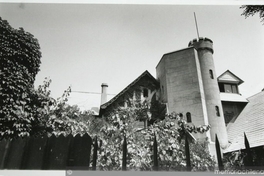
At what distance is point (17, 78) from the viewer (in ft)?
24.9

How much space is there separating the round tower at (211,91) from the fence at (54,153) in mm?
12493

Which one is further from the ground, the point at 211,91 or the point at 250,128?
the point at 211,91

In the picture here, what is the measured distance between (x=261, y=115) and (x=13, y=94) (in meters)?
13.2

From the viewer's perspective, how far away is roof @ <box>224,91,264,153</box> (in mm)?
Result: 10422

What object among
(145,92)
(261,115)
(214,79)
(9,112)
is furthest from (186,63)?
(9,112)

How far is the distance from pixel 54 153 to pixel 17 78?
6568 mm

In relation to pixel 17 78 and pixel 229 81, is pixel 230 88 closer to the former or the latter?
pixel 229 81

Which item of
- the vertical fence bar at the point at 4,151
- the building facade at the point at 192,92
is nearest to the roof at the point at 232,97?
the building facade at the point at 192,92

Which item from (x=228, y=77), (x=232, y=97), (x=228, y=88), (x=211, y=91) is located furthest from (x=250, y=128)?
(x=228, y=77)

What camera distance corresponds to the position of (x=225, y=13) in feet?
15.2

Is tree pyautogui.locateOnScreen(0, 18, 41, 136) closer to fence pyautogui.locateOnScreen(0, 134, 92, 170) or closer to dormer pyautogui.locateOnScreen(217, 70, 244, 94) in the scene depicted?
fence pyautogui.locateOnScreen(0, 134, 92, 170)

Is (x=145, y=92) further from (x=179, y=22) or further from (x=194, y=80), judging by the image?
(x=179, y=22)

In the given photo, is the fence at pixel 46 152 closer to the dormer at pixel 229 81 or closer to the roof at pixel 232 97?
the roof at pixel 232 97

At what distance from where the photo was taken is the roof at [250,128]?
34.2 feet
